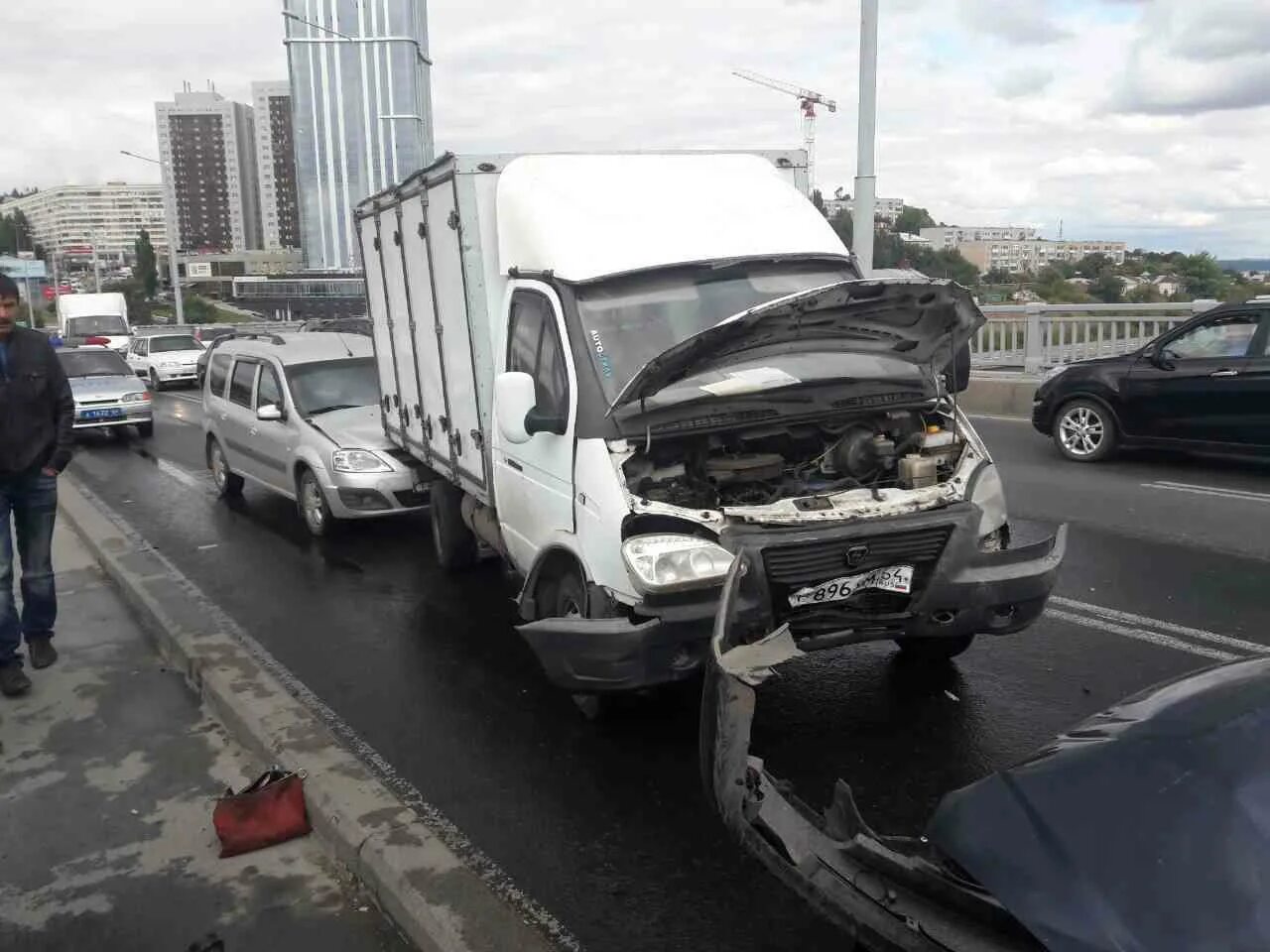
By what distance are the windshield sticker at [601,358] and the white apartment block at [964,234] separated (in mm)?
9370

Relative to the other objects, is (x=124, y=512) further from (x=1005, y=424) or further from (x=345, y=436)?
(x=1005, y=424)

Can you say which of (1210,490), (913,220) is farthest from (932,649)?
(913,220)

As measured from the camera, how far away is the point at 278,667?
6219 millimetres

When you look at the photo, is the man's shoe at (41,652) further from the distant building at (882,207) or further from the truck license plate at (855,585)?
the distant building at (882,207)

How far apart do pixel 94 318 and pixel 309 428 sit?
31305 mm

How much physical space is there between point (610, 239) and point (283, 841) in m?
3.12

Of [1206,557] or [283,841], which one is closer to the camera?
[283,841]

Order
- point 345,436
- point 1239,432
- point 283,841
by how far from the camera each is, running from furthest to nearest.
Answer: point 1239,432 < point 345,436 < point 283,841

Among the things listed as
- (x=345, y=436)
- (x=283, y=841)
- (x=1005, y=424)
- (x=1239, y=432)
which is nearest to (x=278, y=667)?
(x=283, y=841)

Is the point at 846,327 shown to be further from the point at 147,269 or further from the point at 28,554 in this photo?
the point at 147,269

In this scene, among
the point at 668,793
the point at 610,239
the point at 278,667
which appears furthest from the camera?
the point at 278,667

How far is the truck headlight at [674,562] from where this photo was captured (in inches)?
167

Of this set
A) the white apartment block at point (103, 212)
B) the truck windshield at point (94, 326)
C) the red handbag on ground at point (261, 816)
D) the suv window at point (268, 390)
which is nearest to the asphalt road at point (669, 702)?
the red handbag on ground at point (261, 816)

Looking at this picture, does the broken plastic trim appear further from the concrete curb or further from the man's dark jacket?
the man's dark jacket
